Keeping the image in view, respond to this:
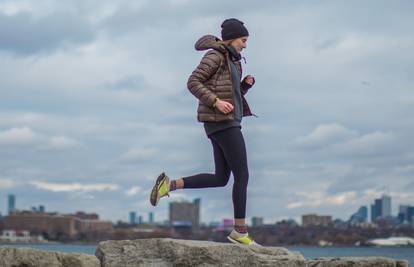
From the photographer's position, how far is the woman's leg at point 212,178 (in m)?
12.2

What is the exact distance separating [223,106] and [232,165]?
833 mm

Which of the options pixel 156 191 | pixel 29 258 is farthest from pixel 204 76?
pixel 29 258

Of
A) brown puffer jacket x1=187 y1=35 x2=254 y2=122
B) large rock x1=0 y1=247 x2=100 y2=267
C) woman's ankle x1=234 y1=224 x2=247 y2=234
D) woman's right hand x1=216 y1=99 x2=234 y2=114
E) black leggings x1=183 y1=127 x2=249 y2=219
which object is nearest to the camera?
large rock x1=0 y1=247 x2=100 y2=267

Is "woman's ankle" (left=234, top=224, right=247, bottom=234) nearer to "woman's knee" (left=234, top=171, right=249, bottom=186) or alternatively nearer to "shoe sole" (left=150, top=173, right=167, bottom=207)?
"woman's knee" (left=234, top=171, right=249, bottom=186)

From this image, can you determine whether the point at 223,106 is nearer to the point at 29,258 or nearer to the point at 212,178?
the point at 212,178

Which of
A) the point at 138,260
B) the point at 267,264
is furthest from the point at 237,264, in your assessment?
the point at 138,260

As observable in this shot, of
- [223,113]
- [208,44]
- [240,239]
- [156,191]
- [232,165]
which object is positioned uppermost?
[208,44]

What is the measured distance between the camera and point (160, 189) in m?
12.1

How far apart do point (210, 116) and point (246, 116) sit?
678 mm

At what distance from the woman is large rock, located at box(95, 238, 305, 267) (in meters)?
0.92

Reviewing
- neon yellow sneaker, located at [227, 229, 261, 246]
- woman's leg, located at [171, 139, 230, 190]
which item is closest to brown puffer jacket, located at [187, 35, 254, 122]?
woman's leg, located at [171, 139, 230, 190]

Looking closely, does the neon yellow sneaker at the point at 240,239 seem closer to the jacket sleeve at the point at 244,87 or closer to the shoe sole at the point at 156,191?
the shoe sole at the point at 156,191

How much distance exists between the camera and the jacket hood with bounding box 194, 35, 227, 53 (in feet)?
39.3

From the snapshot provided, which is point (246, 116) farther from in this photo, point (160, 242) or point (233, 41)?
point (160, 242)
